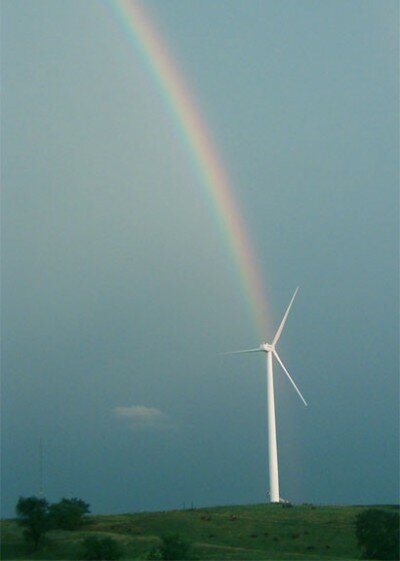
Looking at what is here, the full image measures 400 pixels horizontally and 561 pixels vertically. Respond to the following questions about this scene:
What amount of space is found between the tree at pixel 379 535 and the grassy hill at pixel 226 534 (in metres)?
1.78

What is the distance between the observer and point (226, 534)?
286ft

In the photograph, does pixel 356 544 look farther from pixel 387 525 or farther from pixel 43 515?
pixel 43 515

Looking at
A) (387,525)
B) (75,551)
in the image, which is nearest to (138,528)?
(75,551)

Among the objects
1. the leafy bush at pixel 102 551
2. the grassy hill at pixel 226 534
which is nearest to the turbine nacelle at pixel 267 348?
the grassy hill at pixel 226 534

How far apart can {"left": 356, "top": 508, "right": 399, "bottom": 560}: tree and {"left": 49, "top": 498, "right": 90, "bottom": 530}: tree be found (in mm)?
28104

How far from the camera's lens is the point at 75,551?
78812mm

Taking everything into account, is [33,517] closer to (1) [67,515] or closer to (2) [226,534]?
(1) [67,515]

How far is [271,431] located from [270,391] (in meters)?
5.11

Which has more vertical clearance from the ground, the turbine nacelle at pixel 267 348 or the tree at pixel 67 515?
the turbine nacelle at pixel 267 348

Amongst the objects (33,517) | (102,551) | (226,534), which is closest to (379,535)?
(226,534)

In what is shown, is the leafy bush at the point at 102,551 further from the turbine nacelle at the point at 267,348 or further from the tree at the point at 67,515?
the turbine nacelle at the point at 267,348

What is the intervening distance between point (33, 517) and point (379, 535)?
29.5m

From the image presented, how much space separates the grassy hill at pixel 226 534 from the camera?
253 feet

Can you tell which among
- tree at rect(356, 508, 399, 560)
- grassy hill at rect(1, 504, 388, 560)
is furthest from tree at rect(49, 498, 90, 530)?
tree at rect(356, 508, 399, 560)
